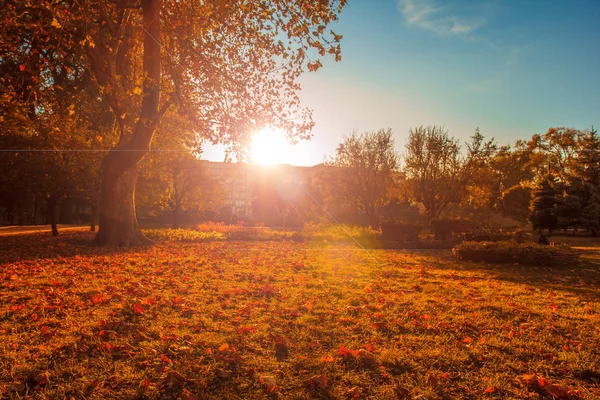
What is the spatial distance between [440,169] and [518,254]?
59.3 ft

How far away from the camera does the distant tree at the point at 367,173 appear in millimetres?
28531

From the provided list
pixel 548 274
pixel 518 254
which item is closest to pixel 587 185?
pixel 518 254

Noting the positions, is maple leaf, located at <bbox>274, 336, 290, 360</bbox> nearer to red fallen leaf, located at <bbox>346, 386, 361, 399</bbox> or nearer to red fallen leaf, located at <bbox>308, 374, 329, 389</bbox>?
red fallen leaf, located at <bbox>308, 374, 329, 389</bbox>

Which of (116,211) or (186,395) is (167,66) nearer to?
(116,211)

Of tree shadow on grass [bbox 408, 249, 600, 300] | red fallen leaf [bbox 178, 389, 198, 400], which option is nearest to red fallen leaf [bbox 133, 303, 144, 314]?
red fallen leaf [bbox 178, 389, 198, 400]

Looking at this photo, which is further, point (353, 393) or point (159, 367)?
point (159, 367)

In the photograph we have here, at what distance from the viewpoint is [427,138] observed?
29344 millimetres

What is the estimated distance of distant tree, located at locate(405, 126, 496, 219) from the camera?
28.0 m

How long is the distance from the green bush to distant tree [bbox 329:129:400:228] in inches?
621

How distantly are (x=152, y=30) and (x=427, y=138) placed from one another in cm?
2337

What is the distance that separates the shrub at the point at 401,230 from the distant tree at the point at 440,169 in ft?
30.8

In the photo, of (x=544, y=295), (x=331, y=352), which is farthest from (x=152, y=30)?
(x=544, y=295)

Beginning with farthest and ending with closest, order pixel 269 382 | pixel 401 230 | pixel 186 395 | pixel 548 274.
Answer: pixel 401 230 < pixel 548 274 < pixel 269 382 < pixel 186 395

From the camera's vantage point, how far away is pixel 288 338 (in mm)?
4066
